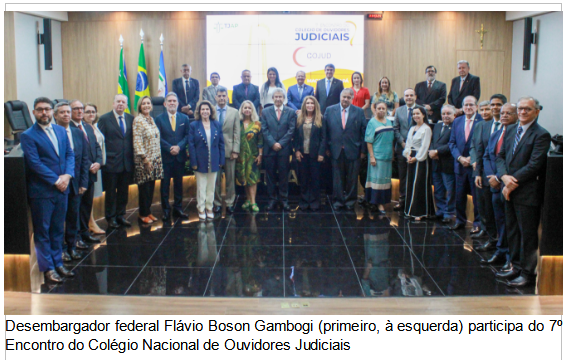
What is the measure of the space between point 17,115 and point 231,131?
418cm

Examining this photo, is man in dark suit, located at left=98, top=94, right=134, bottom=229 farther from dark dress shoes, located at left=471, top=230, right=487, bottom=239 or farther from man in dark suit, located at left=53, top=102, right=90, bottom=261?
dark dress shoes, located at left=471, top=230, right=487, bottom=239

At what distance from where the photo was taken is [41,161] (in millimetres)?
4113

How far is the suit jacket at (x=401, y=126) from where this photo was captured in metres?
6.83

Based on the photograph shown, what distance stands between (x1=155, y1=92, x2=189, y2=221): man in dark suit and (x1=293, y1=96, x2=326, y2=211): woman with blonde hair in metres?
1.56

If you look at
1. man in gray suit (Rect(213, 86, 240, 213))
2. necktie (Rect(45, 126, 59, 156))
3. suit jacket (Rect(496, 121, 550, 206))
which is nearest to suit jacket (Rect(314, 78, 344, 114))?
man in gray suit (Rect(213, 86, 240, 213))

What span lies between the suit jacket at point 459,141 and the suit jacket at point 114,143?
3818 millimetres

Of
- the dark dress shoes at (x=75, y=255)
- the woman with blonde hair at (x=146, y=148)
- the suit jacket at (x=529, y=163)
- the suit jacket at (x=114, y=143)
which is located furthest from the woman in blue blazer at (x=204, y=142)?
the suit jacket at (x=529, y=163)

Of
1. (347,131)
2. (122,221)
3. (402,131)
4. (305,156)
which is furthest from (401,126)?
(122,221)

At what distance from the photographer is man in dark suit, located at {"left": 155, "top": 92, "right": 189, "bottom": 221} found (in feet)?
20.9

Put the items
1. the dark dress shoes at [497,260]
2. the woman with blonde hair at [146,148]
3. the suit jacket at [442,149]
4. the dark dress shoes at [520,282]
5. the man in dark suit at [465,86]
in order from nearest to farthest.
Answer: the dark dress shoes at [520,282]
the dark dress shoes at [497,260]
the woman with blonde hair at [146,148]
the suit jacket at [442,149]
the man in dark suit at [465,86]

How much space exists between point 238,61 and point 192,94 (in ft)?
4.88

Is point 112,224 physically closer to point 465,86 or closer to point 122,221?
point 122,221

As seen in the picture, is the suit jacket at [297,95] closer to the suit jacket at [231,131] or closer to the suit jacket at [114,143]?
the suit jacket at [231,131]

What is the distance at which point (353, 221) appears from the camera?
21.1ft
